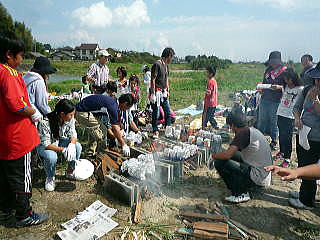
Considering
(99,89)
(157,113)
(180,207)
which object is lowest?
(180,207)

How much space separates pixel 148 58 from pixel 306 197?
52384mm

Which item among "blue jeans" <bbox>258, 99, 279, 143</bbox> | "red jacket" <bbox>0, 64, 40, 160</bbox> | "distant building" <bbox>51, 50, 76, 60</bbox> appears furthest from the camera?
"distant building" <bbox>51, 50, 76, 60</bbox>

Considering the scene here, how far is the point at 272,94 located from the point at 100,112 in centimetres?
381

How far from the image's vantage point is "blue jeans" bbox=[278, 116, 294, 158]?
439 cm

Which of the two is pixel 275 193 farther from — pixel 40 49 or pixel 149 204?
pixel 40 49

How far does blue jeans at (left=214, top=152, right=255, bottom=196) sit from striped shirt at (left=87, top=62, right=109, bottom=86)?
374 centimetres

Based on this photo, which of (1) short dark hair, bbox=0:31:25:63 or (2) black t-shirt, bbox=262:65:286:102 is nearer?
(1) short dark hair, bbox=0:31:25:63

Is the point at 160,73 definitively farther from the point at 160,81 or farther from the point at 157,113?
the point at 157,113

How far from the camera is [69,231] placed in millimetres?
2605

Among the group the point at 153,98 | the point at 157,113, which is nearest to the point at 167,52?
the point at 153,98

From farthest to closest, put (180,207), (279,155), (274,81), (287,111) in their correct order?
(274,81)
(279,155)
(287,111)
(180,207)

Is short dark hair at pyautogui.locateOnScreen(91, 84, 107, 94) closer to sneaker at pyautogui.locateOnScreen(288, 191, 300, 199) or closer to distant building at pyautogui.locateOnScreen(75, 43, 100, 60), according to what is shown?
sneaker at pyautogui.locateOnScreen(288, 191, 300, 199)

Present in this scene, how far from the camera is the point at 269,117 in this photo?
5.43 meters

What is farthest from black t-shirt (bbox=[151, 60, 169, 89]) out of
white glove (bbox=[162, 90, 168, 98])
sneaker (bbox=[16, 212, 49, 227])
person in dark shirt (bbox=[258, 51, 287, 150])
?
sneaker (bbox=[16, 212, 49, 227])
